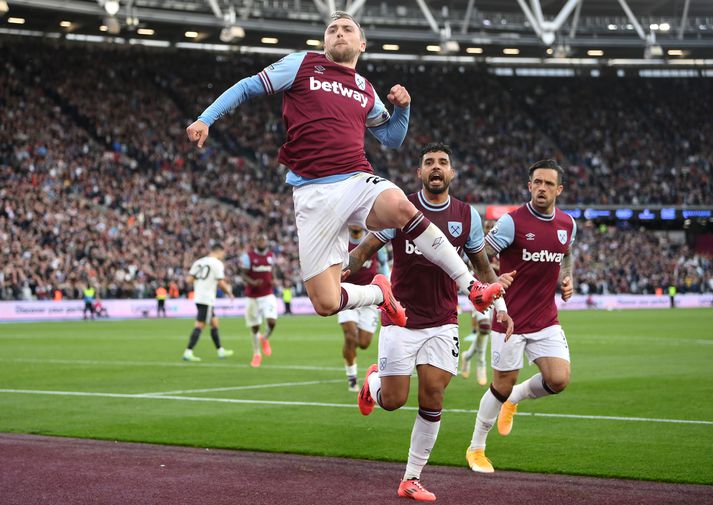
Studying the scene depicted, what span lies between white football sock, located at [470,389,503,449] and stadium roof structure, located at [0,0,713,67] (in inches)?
1376

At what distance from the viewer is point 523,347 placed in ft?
30.9

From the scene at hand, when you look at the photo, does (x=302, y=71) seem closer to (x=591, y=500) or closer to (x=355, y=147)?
(x=355, y=147)

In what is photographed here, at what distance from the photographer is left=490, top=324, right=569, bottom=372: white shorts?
9312 mm

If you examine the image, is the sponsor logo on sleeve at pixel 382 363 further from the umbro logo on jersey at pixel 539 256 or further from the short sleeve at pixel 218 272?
the short sleeve at pixel 218 272

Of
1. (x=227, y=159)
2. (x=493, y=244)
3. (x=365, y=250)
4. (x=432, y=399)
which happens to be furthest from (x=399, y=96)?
(x=227, y=159)

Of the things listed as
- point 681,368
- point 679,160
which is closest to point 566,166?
point 679,160

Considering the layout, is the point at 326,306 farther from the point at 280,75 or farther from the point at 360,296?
the point at 280,75

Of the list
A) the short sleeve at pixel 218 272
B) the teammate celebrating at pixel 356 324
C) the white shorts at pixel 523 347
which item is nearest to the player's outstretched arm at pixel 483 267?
the white shorts at pixel 523 347

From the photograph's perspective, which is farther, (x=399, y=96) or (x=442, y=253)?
(x=399, y=96)

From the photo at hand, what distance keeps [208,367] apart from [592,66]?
180ft

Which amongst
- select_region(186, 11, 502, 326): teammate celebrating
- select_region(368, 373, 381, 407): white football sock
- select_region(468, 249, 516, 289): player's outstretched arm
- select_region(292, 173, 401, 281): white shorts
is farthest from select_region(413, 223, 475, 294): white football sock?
select_region(368, 373, 381, 407): white football sock

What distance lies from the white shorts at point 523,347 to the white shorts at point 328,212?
2452 mm

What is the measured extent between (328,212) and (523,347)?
2976 mm

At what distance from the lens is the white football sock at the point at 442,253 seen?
23.9 ft
